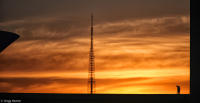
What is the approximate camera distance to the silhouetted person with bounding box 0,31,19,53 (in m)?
40.5

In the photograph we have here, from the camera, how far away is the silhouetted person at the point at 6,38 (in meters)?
40.5

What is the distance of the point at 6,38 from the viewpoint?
4131 centimetres
